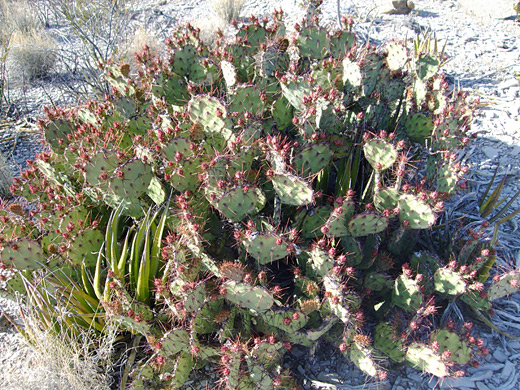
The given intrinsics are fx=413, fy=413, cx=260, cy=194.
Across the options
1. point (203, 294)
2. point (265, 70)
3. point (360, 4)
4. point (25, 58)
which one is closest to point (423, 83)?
point (265, 70)

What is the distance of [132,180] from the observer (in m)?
2.32

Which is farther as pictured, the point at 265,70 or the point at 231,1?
the point at 231,1

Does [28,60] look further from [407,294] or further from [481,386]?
[481,386]

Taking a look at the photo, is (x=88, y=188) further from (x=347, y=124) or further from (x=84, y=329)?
(x=347, y=124)

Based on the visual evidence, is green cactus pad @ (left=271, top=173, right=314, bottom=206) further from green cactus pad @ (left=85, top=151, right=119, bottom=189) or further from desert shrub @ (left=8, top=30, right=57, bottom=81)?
desert shrub @ (left=8, top=30, right=57, bottom=81)

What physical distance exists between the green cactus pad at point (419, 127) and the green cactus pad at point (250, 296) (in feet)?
5.20

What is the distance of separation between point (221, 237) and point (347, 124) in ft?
3.90

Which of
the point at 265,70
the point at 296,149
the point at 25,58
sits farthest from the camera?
the point at 25,58

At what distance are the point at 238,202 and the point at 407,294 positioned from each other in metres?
1.02

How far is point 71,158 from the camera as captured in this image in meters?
2.75

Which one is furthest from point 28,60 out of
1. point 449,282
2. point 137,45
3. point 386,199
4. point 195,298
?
point 449,282

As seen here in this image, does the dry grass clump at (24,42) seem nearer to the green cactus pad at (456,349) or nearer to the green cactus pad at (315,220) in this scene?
the green cactus pad at (315,220)

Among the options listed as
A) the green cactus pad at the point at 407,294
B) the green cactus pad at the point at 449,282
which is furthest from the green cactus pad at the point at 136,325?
the green cactus pad at the point at 449,282

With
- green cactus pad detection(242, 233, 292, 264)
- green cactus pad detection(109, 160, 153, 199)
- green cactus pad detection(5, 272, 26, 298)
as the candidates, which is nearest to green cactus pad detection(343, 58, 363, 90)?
green cactus pad detection(242, 233, 292, 264)
